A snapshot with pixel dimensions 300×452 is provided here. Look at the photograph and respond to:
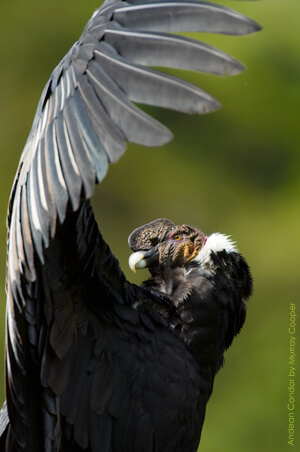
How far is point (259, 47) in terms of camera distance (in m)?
7.02

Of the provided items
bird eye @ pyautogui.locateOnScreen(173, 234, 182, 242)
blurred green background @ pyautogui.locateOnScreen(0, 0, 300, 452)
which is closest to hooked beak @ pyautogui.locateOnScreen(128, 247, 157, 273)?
bird eye @ pyautogui.locateOnScreen(173, 234, 182, 242)

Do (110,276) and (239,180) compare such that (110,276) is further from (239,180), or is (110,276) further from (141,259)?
(239,180)

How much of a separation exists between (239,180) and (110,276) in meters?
4.64

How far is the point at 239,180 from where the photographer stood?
281 inches

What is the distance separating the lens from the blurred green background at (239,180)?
675 cm

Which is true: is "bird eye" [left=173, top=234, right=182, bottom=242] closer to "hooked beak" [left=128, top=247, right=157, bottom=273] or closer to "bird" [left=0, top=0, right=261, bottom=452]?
"bird" [left=0, top=0, right=261, bottom=452]

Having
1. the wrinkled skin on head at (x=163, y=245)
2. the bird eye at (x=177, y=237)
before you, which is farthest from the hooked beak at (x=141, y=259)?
the bird eye at (x=177, y=237)

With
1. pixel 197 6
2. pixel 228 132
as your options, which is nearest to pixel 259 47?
pixel 228 132

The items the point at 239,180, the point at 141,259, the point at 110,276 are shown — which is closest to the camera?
the point at 110,276

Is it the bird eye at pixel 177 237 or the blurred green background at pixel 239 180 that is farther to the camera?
the blurred green background at pixel 239 180

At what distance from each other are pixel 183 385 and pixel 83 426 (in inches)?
17.2

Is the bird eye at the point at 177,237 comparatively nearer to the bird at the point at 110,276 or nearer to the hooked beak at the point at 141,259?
the bird at the point at 110,276

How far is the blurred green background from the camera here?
675 centimetres

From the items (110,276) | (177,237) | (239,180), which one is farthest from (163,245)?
(239,180)
